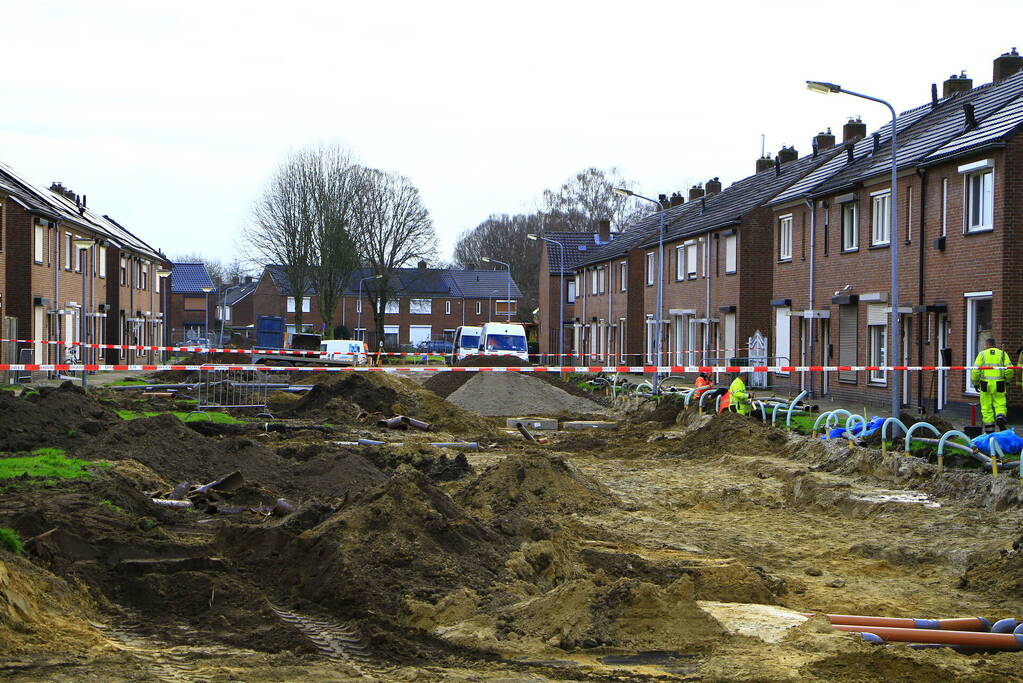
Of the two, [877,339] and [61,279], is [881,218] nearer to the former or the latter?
[877,339]

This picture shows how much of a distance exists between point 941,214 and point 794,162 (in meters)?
20.8

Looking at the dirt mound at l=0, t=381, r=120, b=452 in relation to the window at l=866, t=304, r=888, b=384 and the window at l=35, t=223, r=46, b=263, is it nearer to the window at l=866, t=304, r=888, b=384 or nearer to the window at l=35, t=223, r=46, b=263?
the window at l=866, t=304, r=888, b=384

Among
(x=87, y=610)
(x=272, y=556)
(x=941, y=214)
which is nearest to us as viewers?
(x=87, y=610)

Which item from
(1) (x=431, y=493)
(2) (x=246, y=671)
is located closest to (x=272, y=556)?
(1) (x=431, y=493)

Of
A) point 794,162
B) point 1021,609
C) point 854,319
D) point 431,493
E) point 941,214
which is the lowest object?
point 1021,609

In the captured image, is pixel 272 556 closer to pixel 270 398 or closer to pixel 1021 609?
pixel 1021 609

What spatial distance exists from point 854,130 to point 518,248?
215 ft

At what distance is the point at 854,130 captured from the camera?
45125 millimetres

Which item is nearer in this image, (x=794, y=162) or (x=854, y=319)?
(x=854, y=319)

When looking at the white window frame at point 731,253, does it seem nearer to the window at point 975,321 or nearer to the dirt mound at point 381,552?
the window at point 975,321

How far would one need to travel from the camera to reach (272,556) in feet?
32.4

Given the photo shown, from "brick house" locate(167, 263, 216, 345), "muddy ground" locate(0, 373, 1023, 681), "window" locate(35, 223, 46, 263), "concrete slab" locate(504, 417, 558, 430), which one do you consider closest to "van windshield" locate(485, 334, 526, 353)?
"window" locate(35, 223, 46, 263)

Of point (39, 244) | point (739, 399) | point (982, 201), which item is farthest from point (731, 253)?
point (39, 244)

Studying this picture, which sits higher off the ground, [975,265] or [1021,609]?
[975,265]
